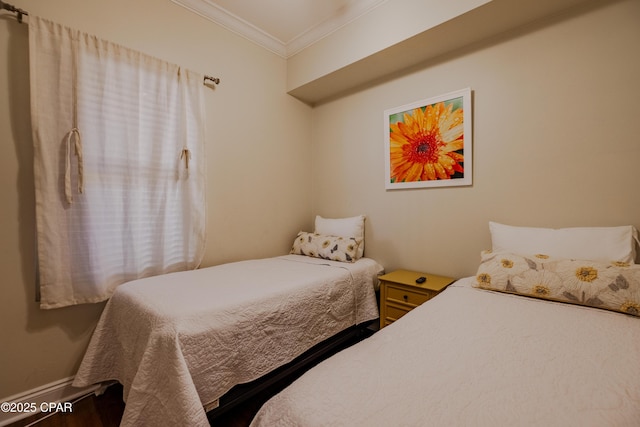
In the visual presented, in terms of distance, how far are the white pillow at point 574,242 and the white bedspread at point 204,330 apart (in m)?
1.09

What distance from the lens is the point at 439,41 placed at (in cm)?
198

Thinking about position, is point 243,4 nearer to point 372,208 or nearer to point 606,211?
point 372,208

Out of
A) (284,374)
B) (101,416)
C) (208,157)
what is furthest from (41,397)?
(208,157)

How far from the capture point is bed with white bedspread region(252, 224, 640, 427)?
2.10 feet

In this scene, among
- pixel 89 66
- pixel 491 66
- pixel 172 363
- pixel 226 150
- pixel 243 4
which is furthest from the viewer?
pixel 226 150

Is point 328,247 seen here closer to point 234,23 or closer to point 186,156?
point 186,156

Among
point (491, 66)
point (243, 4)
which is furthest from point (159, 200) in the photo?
point (491, 66)

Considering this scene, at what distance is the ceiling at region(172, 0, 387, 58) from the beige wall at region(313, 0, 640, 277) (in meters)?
0.67

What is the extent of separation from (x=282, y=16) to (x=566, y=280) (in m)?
2.74

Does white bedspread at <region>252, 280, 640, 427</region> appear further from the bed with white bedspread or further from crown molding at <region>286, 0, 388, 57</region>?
crown molding at <region>286, 0, 388, 57</region>

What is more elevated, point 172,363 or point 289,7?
point 289,7

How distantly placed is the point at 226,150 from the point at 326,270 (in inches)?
54.2

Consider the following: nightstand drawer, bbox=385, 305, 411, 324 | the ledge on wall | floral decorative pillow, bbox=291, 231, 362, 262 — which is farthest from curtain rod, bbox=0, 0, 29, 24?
nightstand drawer, bbox=385, 305, 411, 324

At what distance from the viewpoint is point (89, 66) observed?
1.64 metres
